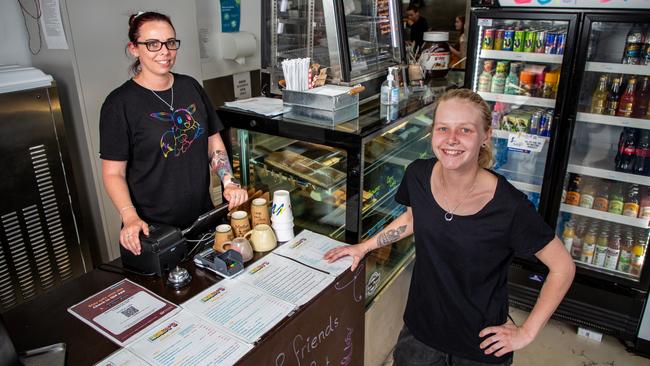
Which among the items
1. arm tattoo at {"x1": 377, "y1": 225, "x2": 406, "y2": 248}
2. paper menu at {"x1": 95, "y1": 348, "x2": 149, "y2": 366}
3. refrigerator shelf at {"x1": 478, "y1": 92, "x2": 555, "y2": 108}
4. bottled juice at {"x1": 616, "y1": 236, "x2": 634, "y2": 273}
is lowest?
bottled juice at {"x1": 616, "y1": 236, "x2": 634, "y2": 273}

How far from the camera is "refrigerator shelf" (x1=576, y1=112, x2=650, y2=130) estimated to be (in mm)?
2684

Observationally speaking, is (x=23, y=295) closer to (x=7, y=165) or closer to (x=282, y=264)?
(x=7, y=165)

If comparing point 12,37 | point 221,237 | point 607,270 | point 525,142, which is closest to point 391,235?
point 221,237

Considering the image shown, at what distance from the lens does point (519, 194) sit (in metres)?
1.56

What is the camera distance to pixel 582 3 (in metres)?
2.61

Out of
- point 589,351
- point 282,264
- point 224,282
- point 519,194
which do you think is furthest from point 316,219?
point 589,351

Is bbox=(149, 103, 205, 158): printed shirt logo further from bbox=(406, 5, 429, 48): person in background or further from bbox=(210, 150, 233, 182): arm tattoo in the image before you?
bbox=(406, 5, 429, 48): person in background

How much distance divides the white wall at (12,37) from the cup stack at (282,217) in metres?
1.79

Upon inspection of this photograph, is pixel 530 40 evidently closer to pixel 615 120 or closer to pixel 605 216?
pixel 615 120

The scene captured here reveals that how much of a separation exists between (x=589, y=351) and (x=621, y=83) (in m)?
1.60

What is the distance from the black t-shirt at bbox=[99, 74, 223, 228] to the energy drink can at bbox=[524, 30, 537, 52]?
1977 mm

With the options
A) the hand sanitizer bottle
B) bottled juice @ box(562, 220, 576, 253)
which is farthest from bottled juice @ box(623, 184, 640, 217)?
the hand sanitizer bottle

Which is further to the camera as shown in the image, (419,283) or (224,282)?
(419,283)

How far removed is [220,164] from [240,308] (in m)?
0.77
